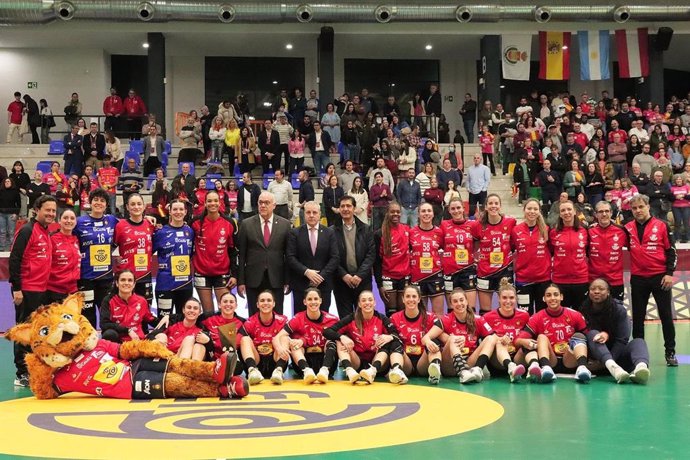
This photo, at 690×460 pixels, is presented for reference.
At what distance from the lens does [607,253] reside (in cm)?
1012

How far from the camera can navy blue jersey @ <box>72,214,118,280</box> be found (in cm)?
977

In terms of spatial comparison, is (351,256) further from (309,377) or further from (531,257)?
(531,257)

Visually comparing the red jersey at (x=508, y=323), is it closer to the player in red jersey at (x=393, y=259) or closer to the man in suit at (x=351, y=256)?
the player in red jersey at (x=393, y=259)

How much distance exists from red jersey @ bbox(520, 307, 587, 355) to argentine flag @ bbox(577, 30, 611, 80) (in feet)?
58.9

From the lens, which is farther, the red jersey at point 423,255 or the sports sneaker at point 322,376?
the red jersey at point 423,255

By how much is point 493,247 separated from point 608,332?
175 centimetres

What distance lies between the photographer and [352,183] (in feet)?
60.7

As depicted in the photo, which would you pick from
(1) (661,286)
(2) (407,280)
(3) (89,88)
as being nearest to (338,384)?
(2) (407,280)

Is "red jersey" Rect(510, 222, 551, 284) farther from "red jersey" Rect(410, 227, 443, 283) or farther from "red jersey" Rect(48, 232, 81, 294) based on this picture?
"red jersey" Rect(48, 232, 81, 294)

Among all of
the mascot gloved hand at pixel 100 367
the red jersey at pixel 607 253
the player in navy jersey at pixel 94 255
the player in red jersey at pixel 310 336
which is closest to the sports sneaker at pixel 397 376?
the player in red jersey at pixel 310 336

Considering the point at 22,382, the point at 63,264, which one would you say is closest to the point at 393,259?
the point at 63,264

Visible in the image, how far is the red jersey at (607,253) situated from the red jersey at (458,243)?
1.41 metres

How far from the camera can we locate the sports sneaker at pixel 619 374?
8797 mm

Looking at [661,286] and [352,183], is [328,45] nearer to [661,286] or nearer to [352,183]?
[352,183]
